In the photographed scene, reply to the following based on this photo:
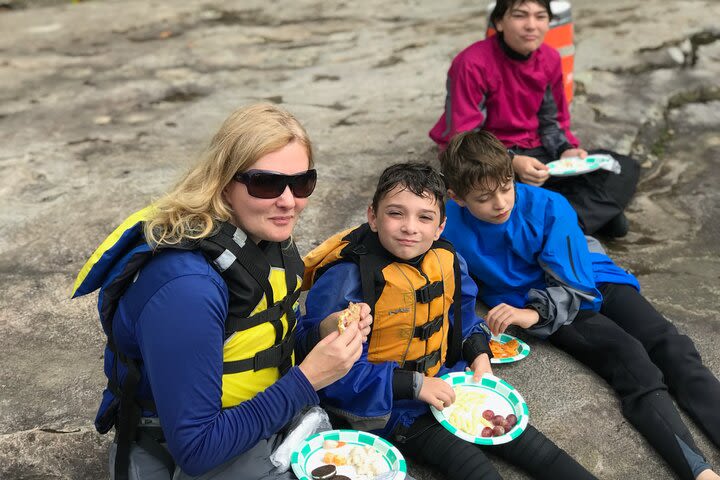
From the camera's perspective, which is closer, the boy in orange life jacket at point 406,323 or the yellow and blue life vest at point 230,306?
the yellow and blue life vest at point 230,306

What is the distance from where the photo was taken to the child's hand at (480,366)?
3191 millimetres

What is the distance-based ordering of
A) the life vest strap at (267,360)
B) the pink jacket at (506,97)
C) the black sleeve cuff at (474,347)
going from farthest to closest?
1. the pink jacket at (506,97)
2. the black sleeve cuff at (474,347)
3. the life vest strap at (267,360)

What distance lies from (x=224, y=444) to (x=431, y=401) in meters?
0.89

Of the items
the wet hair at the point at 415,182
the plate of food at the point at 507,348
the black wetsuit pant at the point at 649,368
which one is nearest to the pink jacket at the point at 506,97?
the black wetsuit pant at the point at 649,368

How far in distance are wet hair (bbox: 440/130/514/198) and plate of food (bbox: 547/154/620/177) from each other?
106 cm

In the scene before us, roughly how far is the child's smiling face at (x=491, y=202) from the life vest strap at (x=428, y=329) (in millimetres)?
706

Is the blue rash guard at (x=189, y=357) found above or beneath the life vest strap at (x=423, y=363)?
above

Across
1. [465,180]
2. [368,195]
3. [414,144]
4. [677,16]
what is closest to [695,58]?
[677,16]

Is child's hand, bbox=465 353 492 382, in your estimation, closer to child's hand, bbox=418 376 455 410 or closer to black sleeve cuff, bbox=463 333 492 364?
black sleeve cuff, bbox=463 333 492 364

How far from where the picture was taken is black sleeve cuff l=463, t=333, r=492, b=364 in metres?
3.31

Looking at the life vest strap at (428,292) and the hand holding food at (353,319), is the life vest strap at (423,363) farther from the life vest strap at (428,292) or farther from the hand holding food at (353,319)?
the hand holding food at (353,319)

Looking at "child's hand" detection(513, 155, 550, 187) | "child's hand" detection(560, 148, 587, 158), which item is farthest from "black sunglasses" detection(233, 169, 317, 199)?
"child's hand" detection(560, 148, 587, 158)

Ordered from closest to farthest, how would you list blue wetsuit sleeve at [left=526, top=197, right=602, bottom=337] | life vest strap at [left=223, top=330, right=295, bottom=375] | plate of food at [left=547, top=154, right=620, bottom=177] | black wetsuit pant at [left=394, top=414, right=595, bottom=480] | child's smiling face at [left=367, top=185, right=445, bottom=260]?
1. life vest strap at [left=223, top=330, right=295, bottom=375]
2. black wetsuit pant at [left=394, top=414, right=595, bottom=480]
3. child's smiling face at [left=367, top=185, right=445, bottom=260]
4. blue wetsuit sleeve at [left=526, top=197, right=602, bottom=337]
5. plate of food at [left=547, top=154, right=620, bottom=177]

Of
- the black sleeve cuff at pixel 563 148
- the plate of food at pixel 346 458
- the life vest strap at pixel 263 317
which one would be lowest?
the plate of food at pixel 346 458
